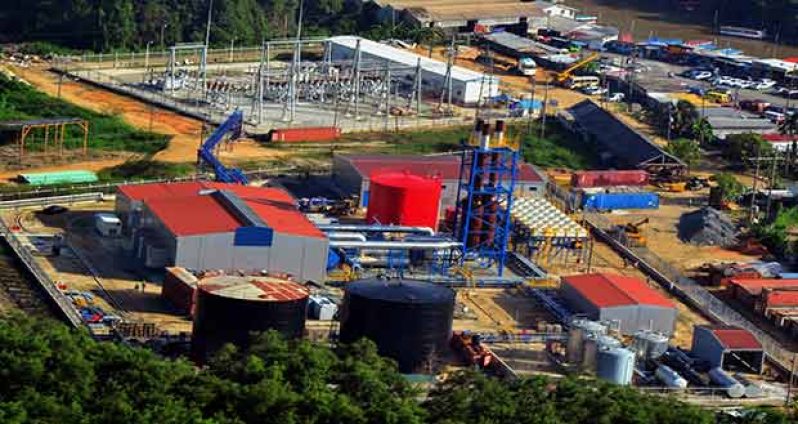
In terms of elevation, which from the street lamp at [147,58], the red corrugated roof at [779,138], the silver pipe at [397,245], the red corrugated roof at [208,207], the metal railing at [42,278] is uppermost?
the red corrugated roof at [779,138]

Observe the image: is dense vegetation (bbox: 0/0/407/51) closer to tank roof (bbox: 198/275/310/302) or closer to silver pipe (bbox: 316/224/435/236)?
silver pipe (bbox: 316/224/435/236)

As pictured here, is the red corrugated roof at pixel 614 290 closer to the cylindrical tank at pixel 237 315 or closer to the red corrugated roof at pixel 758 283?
the red corrugated roof at pixel 758 283

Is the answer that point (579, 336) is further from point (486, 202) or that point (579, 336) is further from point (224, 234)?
point (224, 234)

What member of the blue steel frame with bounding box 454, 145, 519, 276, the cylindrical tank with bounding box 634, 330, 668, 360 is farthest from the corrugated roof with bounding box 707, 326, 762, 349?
the blue steel frame with bounding box 454, 145, 519, 276

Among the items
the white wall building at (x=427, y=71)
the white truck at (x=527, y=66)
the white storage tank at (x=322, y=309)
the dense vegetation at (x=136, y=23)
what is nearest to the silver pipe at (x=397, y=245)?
the white storage tank at (x=322, y=309)

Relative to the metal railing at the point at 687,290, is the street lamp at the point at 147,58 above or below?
above

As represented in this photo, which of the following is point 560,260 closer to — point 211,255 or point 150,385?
point 211,255
